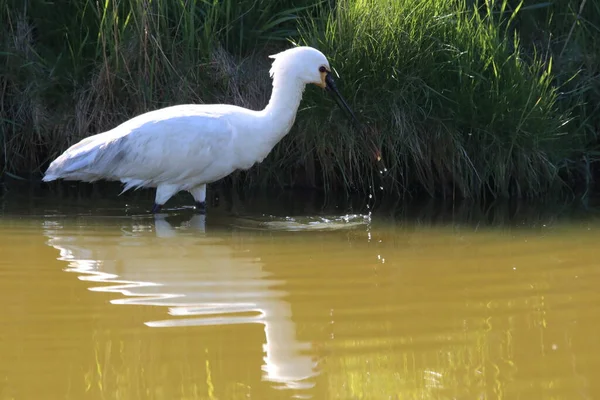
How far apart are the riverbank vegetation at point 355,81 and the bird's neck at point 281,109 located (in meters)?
0.62

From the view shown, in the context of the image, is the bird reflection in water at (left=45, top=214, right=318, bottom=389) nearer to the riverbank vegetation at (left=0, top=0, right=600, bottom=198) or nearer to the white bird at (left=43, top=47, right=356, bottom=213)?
the white bird at (left=43, top=47, right=356, bottom=213)

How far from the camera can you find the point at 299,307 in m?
4.84

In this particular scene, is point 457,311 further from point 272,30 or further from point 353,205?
point 272,30

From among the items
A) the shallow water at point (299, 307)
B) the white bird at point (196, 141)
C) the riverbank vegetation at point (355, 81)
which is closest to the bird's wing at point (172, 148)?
the white bird at point (196, 141)

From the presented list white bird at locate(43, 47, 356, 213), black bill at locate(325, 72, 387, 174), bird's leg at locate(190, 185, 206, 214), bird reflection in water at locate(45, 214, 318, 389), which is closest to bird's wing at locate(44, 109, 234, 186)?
white bird at locate(43, 47, 356, 213)

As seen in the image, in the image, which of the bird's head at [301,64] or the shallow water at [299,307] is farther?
the bird's head at [301,64]

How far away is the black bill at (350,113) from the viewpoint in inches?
300

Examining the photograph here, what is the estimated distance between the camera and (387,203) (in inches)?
320

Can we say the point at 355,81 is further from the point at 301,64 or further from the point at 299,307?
the point at 299,307

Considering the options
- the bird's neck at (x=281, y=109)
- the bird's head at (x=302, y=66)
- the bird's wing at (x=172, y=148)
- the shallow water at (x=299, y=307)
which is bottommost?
the shallow water at (x=299, y=307)

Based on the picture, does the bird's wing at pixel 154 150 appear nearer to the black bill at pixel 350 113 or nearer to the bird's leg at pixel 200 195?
the bird's leg at pixel 200 195

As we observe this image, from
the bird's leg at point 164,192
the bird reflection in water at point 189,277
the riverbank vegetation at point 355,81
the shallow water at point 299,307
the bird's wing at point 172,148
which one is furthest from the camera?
the riverbank vegetation at point 355,81

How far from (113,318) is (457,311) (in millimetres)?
1511

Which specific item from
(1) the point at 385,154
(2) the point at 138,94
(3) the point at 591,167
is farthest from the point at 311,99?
(3) the point at 591,167
